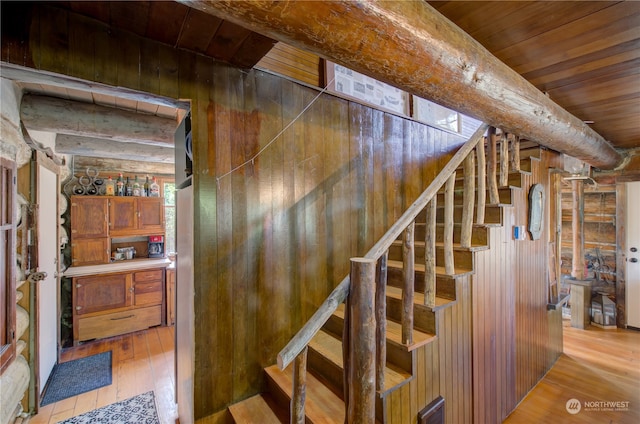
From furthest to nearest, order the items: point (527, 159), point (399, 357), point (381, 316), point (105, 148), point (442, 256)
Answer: point (105, 148) → point (527, 159) → point (442, 256) → point (399, 357) → point (381, 316)

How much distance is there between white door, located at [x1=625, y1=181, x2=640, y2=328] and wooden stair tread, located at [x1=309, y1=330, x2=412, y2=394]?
4.88 meters

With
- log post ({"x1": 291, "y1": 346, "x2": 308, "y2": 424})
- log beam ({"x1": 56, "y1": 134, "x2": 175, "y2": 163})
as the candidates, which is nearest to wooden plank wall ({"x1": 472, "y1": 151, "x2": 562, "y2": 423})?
log post ({"x1": 291, "y1": 346, "x2": 308, "y2": 424})

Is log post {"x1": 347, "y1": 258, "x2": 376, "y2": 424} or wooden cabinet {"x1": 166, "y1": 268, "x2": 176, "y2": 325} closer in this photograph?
log post {"x1": 347, "y1": 258, "x2": 376, "y2": 424}

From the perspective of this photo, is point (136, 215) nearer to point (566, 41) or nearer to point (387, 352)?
point (387, 352)

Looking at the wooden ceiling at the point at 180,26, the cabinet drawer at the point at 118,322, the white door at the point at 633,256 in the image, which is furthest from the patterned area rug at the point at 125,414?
the white door at the point at 633,256

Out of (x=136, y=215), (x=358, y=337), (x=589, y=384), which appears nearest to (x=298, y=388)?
(x=358, y=337)

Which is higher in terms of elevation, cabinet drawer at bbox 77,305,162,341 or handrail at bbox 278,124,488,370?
handrail at bbox 278,124,488,370

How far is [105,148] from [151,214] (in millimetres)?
1315

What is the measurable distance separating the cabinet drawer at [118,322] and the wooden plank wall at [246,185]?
3.00 metres

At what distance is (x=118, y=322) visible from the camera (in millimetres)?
3793

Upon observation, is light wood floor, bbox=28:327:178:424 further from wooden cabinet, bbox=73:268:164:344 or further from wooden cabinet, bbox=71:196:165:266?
wooden cabinet, bbox=71:196:165:266

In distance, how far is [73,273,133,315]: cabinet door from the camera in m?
3.57

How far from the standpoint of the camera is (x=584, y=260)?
15.3ft

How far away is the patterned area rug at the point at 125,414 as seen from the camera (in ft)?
7.45
